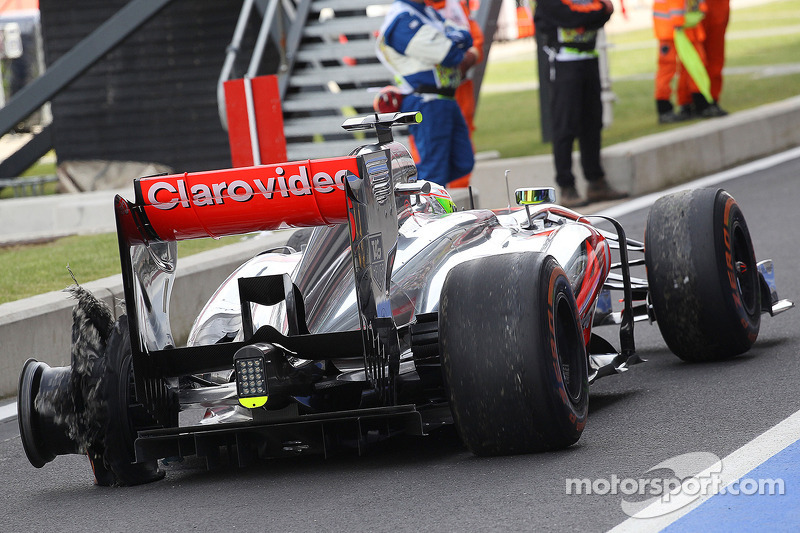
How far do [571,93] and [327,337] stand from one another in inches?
289

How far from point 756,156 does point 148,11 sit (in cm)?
659

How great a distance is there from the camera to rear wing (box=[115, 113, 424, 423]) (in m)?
4.87

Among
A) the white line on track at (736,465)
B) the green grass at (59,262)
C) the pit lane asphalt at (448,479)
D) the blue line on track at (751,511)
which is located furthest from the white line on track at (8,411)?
the blue line on track at (751,511)

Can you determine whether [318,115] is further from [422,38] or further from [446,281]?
[446,281]

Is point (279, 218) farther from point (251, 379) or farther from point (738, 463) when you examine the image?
point (738, 463)

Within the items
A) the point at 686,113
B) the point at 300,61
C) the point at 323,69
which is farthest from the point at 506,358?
the point at 686,113

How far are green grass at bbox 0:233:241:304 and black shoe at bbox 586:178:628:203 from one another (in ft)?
11.3

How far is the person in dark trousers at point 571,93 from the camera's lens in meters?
11.9

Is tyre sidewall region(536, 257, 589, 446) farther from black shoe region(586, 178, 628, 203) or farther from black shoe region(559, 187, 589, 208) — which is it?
black shoe region(586, 178, 628, 203)

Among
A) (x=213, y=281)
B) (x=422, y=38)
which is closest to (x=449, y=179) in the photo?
(x=422, y=38)

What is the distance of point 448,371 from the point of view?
4.84 meters

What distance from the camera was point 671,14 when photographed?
14.8 metres

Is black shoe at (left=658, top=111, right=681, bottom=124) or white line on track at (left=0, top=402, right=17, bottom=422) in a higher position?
black shoe at (left=658, top=111, right=681, bottom=124)

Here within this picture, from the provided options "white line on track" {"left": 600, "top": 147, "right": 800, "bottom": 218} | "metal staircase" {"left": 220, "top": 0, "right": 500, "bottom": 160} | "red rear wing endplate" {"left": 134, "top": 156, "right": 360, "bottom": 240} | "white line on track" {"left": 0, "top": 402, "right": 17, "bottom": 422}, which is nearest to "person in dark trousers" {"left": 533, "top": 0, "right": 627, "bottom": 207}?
"white line on track" {"left": 600, "top": 147, "right": 800, "bottom": 218}
